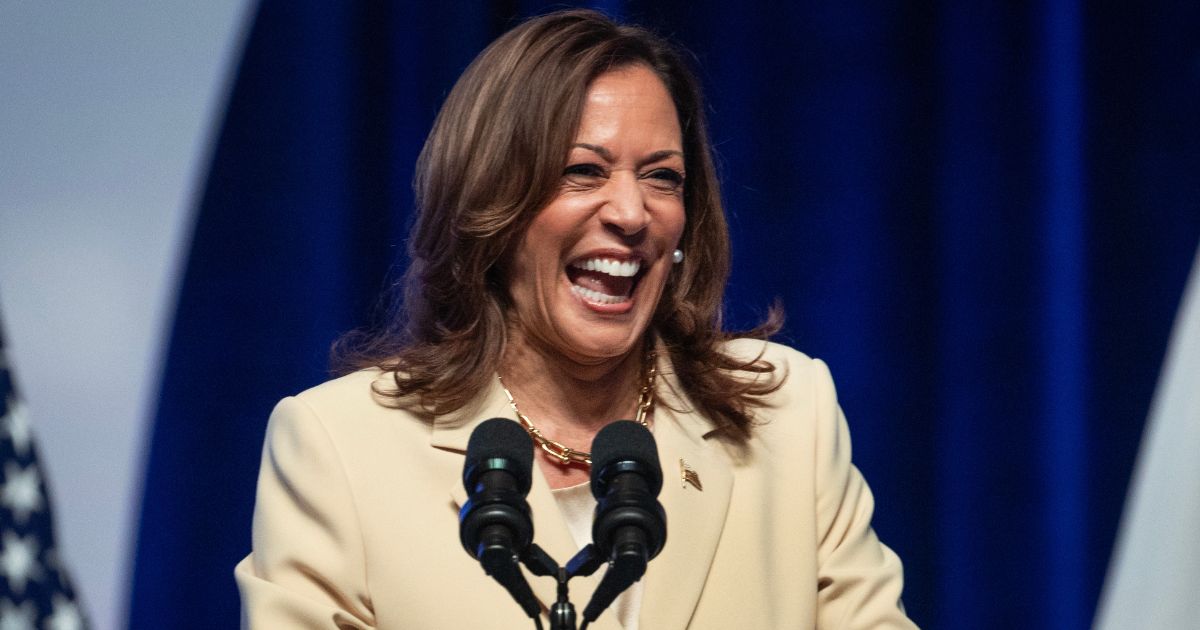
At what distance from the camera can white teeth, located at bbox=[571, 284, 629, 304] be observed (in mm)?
1905

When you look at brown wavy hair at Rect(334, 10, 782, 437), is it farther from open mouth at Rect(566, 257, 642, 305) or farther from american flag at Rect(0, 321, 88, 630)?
american flag at Rect(0, 321, 88, 630)

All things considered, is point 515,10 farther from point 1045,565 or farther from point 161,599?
point 1045,565

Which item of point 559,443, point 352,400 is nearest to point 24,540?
point 352,400

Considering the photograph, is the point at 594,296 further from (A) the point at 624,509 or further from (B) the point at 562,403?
(A) the point at 624,509

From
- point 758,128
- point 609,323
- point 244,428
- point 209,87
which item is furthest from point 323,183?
point 609,323

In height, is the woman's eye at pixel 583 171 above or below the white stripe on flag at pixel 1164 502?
above

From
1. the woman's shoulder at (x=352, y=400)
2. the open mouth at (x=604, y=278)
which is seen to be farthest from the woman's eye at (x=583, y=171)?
the woman's shoulder at (x=352, y=400)

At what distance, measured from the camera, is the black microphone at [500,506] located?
108 cm

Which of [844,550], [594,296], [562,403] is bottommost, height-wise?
[844,550]

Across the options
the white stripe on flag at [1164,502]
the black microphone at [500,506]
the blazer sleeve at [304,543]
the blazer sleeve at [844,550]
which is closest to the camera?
the black microphone at [500,506]

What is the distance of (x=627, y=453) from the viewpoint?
1.16 meters

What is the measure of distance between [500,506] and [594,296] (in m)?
0.82

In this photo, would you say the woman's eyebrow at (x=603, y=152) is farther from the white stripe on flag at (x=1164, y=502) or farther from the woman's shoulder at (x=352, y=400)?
the white stripe on flag at (x=1164, y=502)

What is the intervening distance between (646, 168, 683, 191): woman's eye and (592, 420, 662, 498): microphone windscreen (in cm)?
80
